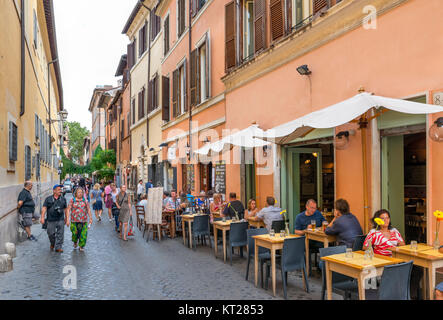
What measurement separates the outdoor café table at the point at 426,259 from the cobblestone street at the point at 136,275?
147 cm

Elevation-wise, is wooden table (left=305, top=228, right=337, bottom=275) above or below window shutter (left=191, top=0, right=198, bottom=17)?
below

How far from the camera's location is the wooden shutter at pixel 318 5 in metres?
8.26

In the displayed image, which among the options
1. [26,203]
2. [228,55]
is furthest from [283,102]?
[26,203]

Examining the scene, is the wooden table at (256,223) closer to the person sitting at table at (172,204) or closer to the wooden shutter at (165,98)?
the person sitting at table at (172,204)

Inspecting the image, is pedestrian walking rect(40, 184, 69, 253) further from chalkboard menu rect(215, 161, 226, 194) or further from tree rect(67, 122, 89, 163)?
tree rect(67, 122, 89, 163)

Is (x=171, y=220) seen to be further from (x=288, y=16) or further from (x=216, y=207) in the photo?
(x=288, y=16)

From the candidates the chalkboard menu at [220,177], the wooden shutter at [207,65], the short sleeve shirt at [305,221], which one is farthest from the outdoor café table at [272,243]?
the wooden shutter at [207,65]

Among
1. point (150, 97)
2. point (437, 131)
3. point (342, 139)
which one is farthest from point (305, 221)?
point (150, 97)

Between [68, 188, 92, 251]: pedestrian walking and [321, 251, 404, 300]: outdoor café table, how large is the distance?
21.7 ft

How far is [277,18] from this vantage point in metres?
10.1

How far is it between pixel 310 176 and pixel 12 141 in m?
7.87

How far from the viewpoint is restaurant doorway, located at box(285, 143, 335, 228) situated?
1007cm

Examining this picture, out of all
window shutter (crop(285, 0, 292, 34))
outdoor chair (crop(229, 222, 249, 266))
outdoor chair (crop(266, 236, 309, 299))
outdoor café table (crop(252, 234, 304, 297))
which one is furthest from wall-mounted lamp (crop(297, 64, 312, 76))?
outdoor chair (crop(266, 236, 309, 299))

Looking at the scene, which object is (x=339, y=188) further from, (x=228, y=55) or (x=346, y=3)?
(x=228, y=55)
